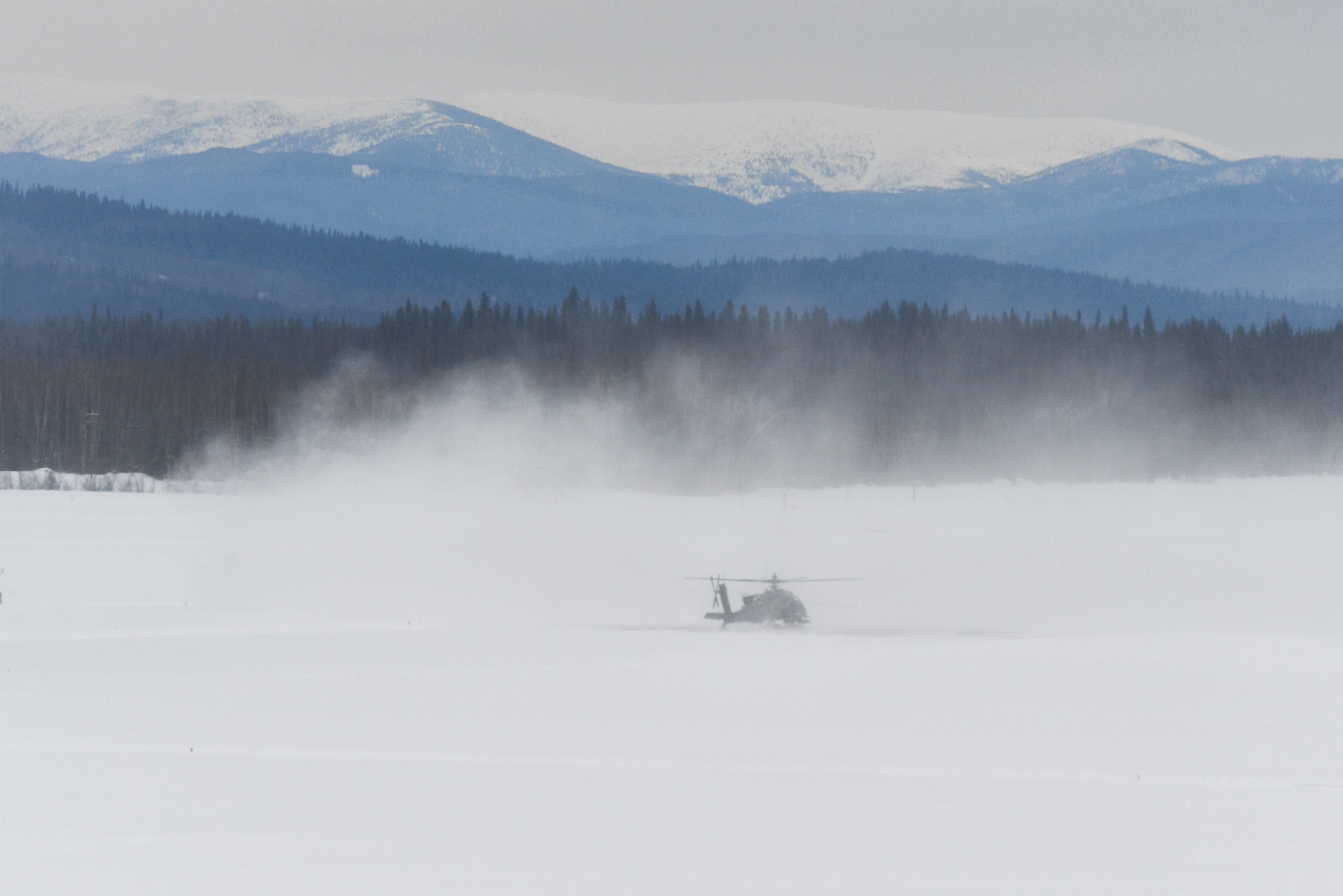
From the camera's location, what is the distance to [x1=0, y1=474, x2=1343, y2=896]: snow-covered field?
1003cm

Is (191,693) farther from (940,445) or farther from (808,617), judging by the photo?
(940,445)

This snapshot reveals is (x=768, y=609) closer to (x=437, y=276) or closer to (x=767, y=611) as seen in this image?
(x=767, y=611)

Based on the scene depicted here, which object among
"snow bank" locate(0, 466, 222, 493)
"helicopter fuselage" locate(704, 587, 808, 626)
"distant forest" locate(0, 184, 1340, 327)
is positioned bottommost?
"snow bank" locate(0, 466, 222, 493)

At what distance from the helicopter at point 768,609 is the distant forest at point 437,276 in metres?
119

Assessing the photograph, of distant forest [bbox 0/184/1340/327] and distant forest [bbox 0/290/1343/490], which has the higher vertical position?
distant forest [bbox 0/184/1340/327]

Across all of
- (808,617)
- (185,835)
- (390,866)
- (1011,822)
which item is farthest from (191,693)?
(808,617)

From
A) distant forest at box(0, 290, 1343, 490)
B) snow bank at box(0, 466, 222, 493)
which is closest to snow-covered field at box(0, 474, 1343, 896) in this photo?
snow bank at box(0, 466, 222, 493)

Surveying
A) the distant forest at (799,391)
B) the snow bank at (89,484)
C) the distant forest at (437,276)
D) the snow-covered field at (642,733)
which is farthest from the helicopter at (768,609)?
the distant forest at (437,276)

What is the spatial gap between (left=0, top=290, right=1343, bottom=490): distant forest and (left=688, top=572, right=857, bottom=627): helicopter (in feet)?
133

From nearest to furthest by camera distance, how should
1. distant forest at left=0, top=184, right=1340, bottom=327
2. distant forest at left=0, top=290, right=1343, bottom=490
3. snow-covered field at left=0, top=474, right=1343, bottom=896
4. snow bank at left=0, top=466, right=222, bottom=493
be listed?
snow-covered field at left=0, top=474, right=1343, bottom=896
snow bank at left=0, top=466, right=222, bottom=493
distant forest at left=0, top=290, right=1343, bottom=490
distant forest at left=0, top=184, right=1340, bottom=327

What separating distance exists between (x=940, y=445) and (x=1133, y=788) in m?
62.6

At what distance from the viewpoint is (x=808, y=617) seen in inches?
1078

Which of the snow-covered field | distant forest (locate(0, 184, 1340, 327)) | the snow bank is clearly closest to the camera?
the snow-covered field

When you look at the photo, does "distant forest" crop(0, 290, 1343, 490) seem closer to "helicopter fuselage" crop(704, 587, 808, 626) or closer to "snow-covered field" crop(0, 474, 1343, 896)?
"snow-covered field" crop(0, 474, 1343, 896)
